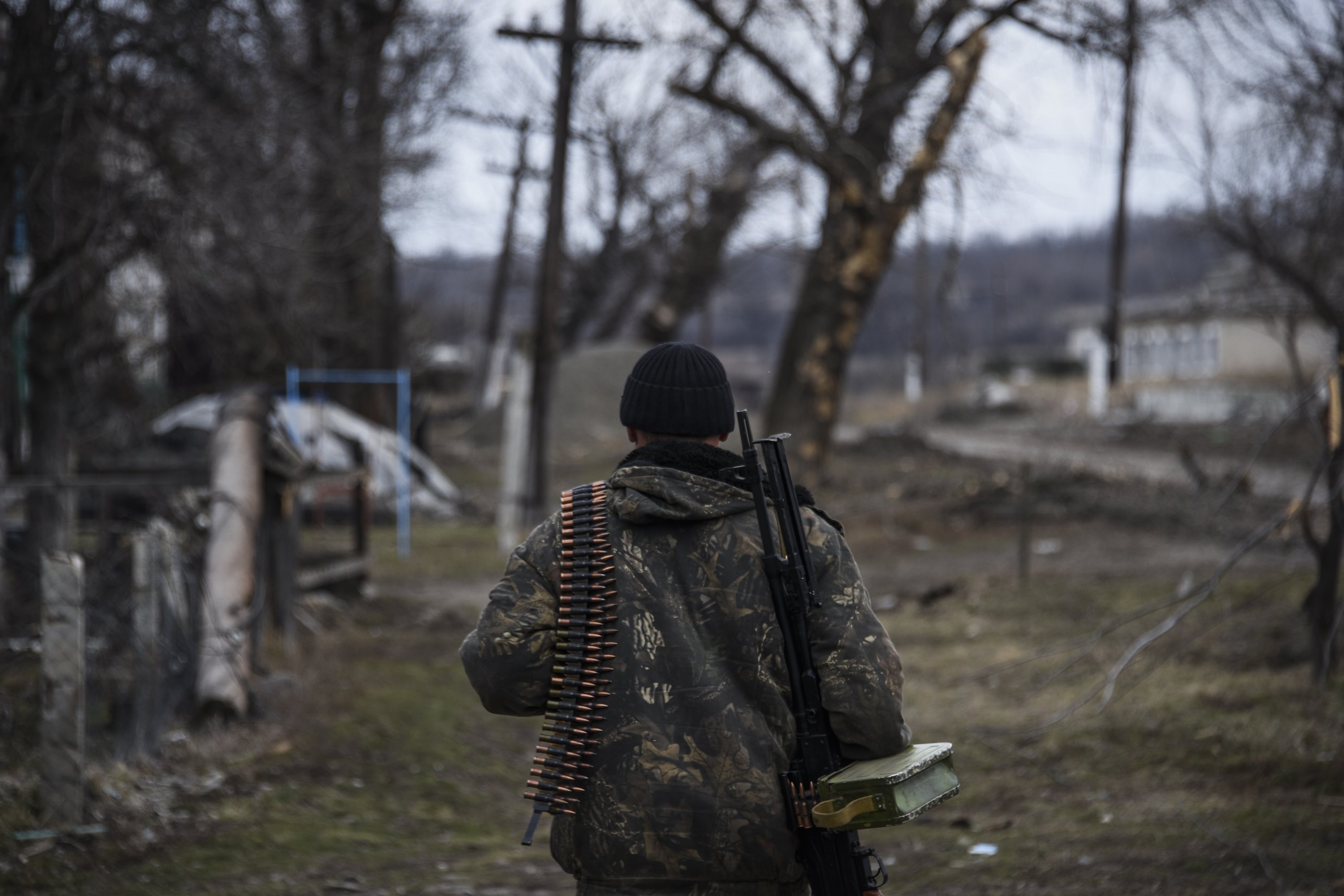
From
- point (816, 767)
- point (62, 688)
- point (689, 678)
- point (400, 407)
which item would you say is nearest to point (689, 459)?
point (689, 678)

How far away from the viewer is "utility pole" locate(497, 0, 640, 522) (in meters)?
14.7

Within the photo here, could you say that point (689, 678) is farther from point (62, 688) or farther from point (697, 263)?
point (697, 263)

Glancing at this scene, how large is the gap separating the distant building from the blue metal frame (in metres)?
8.89

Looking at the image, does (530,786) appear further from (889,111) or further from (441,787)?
(889,111)

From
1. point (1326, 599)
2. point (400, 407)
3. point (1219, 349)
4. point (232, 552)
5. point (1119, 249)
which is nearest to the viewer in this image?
point (1326, 599)

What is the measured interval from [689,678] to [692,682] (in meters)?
0.01

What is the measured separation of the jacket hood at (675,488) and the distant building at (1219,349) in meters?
7.66

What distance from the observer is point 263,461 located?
7508 mm

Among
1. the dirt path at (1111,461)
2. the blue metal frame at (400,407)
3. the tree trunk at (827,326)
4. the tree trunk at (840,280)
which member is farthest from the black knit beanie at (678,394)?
the tree trunk at (827,326)

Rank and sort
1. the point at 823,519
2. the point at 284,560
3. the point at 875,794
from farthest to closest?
the point at 284,560, the point at 823,519, the point at 875,794

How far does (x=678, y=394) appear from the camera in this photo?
2.62m

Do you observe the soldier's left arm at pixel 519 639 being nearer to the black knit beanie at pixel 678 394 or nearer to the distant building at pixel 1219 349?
the black knit beanie at pixel 678 394

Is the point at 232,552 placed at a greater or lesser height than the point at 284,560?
greater

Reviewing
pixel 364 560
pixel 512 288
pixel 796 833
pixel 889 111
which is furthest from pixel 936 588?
pixel 512 288
